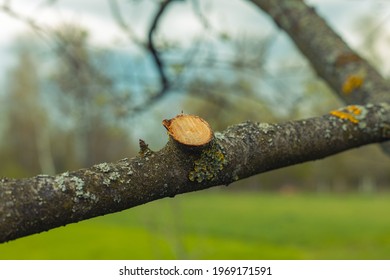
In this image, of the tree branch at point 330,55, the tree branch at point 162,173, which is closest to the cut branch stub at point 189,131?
the tree branch at point 162,173

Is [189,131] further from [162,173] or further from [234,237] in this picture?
[234,237]

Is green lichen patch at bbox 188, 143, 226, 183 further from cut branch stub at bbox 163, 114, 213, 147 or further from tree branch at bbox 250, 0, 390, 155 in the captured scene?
tree branch at bbox 250, 0, 390, 155

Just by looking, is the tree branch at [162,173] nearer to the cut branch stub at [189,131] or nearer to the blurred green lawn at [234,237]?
the cut branch stub at [189,131]

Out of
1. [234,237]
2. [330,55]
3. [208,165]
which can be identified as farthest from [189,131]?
[234,237]

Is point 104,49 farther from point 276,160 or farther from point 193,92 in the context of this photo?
point 276,160

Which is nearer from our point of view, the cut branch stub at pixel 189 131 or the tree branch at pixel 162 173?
the tree branch at pixel 162 173
